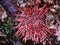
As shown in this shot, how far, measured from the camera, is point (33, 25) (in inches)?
67.1

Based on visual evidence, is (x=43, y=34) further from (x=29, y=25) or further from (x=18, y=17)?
(x=18, y=17)

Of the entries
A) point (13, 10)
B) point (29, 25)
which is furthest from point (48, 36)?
point (13, 10)

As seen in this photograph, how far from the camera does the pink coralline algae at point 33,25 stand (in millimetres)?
1691

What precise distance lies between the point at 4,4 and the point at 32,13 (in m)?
0.22

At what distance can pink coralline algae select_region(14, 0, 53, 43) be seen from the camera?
169 centimetres

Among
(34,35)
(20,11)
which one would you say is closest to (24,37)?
(34,35)

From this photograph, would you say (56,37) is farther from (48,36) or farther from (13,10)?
(13,10)

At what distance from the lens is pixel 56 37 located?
173 cm

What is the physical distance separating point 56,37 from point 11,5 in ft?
1.35

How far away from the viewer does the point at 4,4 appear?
5.82ft

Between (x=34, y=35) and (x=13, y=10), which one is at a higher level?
(x=13, y=10)

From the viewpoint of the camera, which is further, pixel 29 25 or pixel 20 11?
pixel 20 11

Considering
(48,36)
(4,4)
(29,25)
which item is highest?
(4,4)

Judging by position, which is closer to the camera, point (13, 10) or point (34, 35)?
point (34, 35)
